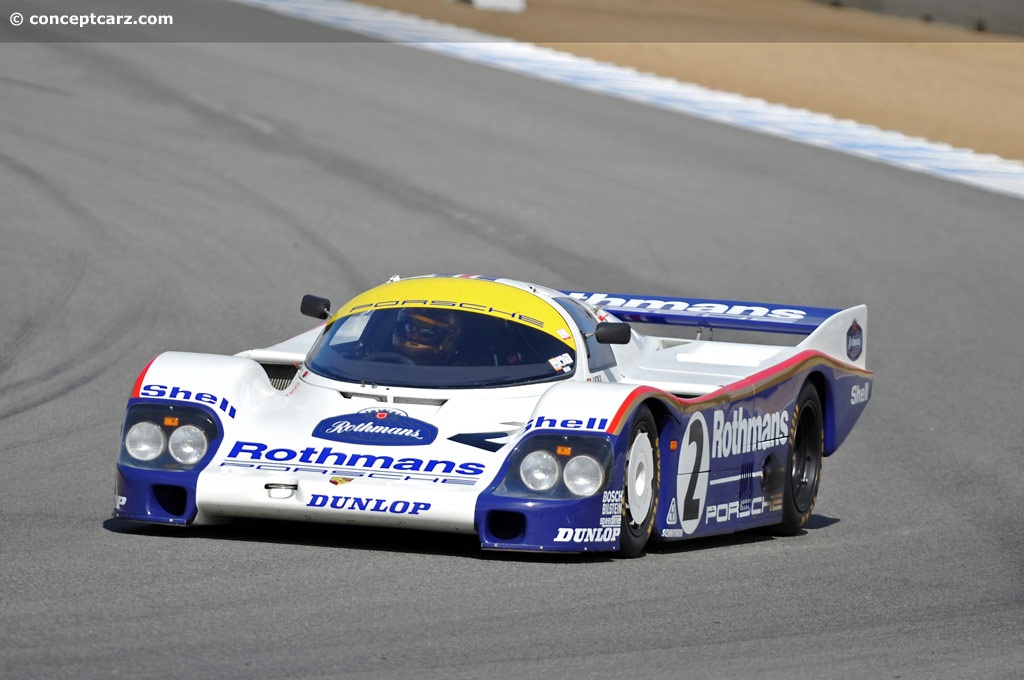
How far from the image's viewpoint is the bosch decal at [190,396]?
712cm

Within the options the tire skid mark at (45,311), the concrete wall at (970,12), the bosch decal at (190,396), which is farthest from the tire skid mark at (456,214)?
the concrete wall at (970,12)

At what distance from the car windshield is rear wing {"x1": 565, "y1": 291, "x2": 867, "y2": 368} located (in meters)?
1.98

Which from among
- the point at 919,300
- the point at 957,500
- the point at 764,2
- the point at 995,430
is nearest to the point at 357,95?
the point at 919,300

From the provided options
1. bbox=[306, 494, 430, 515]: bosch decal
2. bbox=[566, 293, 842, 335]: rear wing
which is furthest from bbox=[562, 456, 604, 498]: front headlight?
bbox=[566, 293, 842, 335]: rear wing

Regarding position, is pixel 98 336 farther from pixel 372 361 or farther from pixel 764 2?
pixel 764 2

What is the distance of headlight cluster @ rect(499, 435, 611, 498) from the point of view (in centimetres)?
659

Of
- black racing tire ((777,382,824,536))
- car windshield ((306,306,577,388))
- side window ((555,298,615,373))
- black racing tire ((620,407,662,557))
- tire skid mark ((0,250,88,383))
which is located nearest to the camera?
black racing tire ((620,407,662,557))

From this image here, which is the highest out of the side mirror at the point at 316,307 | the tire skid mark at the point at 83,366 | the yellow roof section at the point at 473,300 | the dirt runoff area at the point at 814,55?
the dirt runoff area at the point at 814,55

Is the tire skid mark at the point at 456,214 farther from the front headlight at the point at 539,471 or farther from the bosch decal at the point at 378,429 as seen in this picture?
the front headlight at the point at 539,471

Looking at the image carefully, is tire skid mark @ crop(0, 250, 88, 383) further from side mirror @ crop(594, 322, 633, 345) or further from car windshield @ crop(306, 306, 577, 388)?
side mirror @ crop(594, 322, 633, 345)

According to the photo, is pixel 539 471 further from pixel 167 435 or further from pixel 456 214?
pixel 456 214

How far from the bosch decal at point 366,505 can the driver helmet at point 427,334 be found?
115 centimetres

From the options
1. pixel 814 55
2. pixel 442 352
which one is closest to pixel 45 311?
pixel 442 352

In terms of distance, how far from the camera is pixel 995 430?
1082cm
